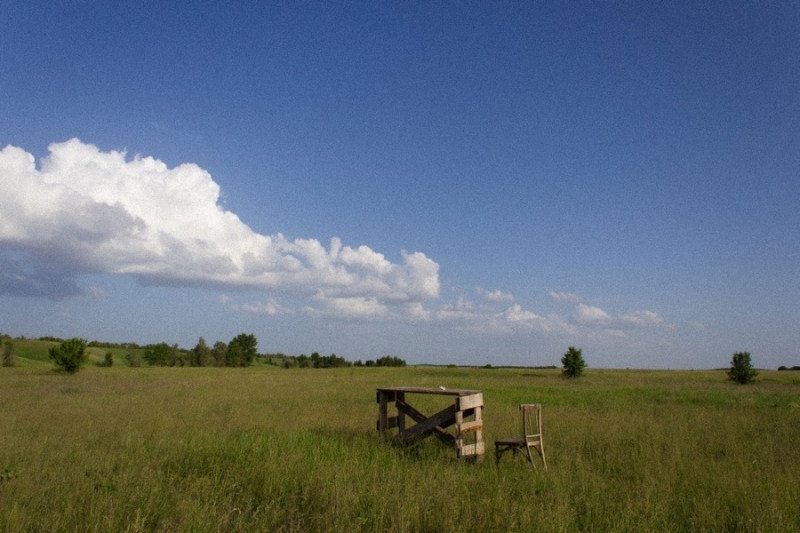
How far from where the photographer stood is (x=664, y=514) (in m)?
5.73

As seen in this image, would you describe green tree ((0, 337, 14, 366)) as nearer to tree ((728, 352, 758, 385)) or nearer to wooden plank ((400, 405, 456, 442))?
wooden plank ((400, 405, 456, 442))

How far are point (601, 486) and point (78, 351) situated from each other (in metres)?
41.9

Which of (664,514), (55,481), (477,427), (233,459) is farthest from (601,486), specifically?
(55,481)

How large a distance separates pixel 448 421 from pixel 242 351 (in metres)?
83.9

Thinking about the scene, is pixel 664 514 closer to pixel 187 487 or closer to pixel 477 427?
pixel 477 427

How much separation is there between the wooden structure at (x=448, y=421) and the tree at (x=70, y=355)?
36.8 meters

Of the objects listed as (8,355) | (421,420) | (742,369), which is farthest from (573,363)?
(8,355)

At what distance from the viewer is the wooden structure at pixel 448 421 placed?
28.1 ft

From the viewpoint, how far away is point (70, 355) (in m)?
37.3

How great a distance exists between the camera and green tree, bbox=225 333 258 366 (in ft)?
262

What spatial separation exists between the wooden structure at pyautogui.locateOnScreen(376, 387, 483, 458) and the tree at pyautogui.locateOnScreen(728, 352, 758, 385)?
4093 centimetres

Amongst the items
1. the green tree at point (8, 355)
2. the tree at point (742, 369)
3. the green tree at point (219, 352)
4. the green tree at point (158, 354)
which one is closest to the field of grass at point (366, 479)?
the tree at point (742, 369)

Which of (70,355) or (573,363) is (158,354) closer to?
(70,355)

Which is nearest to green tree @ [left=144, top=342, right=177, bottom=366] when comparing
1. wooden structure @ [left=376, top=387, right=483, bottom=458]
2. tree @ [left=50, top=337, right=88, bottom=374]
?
tree @ [left=50, top=337, right=88, bottom=374]
